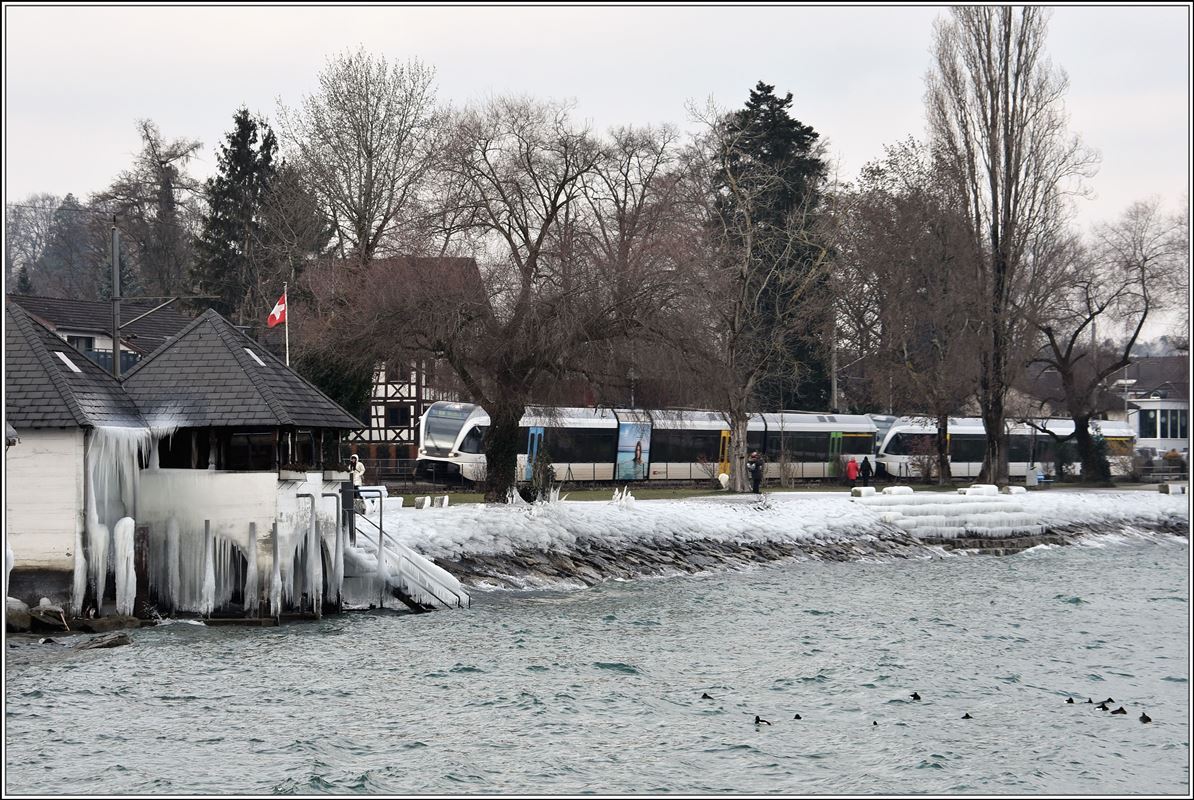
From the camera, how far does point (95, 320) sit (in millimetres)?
62062

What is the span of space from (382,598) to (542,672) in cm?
722

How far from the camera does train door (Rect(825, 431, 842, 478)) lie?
209 feet

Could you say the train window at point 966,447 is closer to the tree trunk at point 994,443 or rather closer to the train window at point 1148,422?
the tree trunk at point 994,443

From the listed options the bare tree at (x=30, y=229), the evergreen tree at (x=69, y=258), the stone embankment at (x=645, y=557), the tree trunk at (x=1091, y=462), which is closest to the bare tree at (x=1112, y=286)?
the tree trunk at (x=1091, y=462)

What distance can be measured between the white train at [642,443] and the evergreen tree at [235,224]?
50.5 ft

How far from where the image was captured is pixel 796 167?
229ft

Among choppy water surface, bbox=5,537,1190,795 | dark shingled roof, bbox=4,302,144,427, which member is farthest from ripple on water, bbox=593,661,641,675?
dark shingled roof, bbox=4,302,144,427

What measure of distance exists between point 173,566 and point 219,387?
3.41 meters

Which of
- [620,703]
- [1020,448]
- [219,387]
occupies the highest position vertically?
[219,387]

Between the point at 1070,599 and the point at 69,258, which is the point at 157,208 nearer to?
the point at 69,258

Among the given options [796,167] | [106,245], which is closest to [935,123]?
[796,167]

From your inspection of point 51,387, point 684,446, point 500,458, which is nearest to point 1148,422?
point 684,446

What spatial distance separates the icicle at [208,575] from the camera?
2666 cm

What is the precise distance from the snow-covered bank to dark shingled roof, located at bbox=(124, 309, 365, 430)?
5.26 metres
